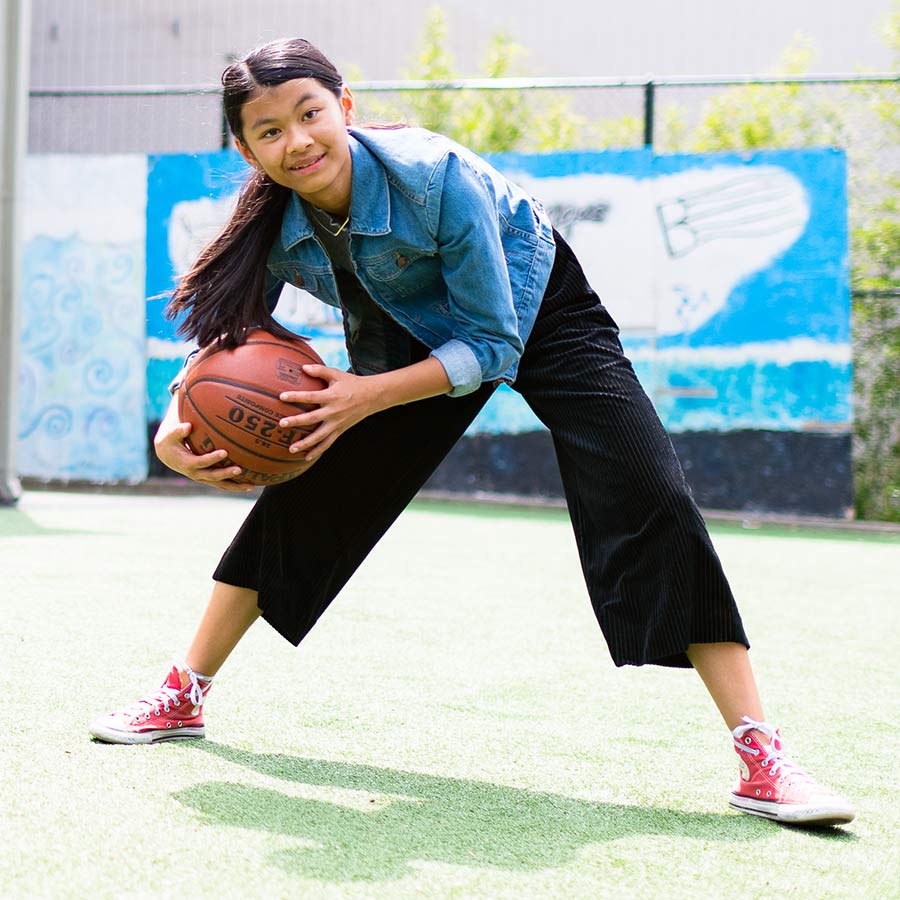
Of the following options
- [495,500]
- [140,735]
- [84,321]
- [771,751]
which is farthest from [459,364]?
[84,321]

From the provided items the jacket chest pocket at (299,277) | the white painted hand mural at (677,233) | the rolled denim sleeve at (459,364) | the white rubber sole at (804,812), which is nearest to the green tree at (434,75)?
the white painted hand mural at (677,233)

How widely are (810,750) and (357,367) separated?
149 cm

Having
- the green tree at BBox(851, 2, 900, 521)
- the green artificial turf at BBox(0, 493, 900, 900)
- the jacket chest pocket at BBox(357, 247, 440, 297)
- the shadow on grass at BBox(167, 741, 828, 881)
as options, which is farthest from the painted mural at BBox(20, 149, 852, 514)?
the shadow on grass at BBox(167, 741, 828, 881)

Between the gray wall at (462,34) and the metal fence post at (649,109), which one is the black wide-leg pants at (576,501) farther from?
the gray wall at (462,34)

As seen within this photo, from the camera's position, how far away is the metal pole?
8953mm

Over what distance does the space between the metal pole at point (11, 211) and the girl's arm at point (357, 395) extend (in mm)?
6645

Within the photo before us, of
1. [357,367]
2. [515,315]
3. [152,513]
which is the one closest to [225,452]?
[357,367]

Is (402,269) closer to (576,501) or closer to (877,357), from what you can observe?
(576,501)

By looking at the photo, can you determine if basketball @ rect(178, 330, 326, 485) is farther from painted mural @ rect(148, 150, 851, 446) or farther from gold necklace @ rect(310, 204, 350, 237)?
painted mural @ rect(148, 150, 851, 446)

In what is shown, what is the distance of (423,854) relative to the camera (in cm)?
241

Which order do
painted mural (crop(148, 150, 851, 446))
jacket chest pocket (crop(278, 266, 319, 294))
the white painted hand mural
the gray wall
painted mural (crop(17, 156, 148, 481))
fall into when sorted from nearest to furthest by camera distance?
jacket chest pocket (crop(278, 266, 319, 294))
painted mural (crop(148, 150, 851, 446))
the white painted hand mural
painted mural (crop(17, 156, 148, 481))
the gray wall

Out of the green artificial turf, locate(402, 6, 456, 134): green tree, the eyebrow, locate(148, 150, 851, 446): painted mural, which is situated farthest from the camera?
locate(402, 6, 456, 134): green tree

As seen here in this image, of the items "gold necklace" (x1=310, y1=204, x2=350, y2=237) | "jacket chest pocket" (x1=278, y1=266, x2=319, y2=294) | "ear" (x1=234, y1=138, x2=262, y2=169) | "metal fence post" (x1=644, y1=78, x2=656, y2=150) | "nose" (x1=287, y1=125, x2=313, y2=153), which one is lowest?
"jacket chest pocket" (x1=278, y1=266, x2=319, y2=294)

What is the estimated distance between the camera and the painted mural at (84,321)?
11.3 m
